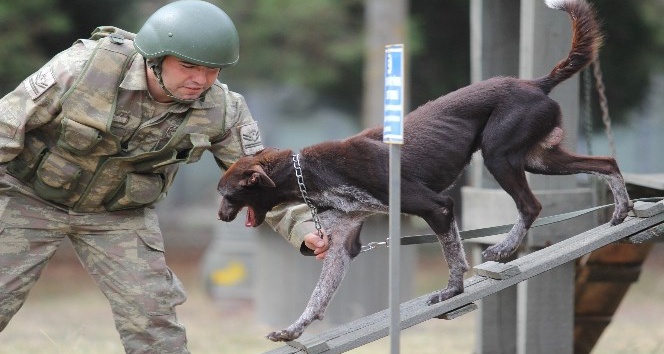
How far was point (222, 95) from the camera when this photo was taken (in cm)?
561

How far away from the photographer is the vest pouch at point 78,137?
525 cm

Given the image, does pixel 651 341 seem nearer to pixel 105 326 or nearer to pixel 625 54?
pixel 105 326

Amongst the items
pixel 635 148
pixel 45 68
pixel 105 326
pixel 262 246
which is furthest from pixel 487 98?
pixel 635 148

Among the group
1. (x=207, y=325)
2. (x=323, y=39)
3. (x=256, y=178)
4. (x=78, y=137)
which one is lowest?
(x=207, y=325)

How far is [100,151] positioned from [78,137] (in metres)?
0.18

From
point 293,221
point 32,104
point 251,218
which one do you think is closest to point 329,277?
point 293,221

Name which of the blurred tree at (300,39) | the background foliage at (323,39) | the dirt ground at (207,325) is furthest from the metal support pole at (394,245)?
the blurred tree at (300,39)

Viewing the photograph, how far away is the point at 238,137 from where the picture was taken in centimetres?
573

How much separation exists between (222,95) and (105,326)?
7261mm

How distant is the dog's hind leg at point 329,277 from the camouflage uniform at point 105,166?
62 centimetres

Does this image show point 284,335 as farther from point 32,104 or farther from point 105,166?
point 32,104

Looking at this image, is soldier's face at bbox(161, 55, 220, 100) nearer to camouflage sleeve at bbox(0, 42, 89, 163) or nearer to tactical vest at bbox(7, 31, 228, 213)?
tactical vest at bbox(7, 31, 228, 213)

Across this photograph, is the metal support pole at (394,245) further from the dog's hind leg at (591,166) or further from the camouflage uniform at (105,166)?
the dog's hind leg at (591,166)

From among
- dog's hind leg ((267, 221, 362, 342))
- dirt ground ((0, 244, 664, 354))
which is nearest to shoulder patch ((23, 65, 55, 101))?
dog's hind leg ((267, 221, 362, 342))
